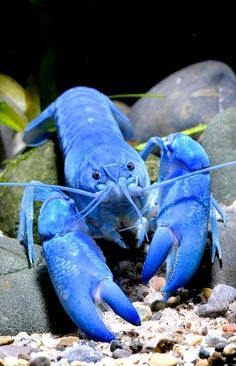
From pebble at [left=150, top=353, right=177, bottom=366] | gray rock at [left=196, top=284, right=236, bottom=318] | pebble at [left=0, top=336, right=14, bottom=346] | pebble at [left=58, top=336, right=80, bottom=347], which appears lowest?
gray rock at [left=196, top=284, right=236, bottom=318]

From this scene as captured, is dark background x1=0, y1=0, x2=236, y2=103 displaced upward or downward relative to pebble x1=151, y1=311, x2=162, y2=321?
upward

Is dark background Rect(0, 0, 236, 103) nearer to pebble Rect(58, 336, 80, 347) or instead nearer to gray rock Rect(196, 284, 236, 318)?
gray rock Rect(196, 284, 236, 318)

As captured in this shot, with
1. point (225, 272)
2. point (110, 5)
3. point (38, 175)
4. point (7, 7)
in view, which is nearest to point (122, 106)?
point (110, 5)

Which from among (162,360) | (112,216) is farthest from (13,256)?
(162,360)

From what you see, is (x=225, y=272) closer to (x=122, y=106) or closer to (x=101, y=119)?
(x=101, y=119)

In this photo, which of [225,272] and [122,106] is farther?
[122,106]

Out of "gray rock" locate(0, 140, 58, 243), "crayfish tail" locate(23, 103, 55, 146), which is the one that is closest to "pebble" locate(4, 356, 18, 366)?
"gray rock" locate(0, 140, 58, 243)

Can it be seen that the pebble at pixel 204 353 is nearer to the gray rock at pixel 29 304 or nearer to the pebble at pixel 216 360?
the pebble at pixel 216 360
